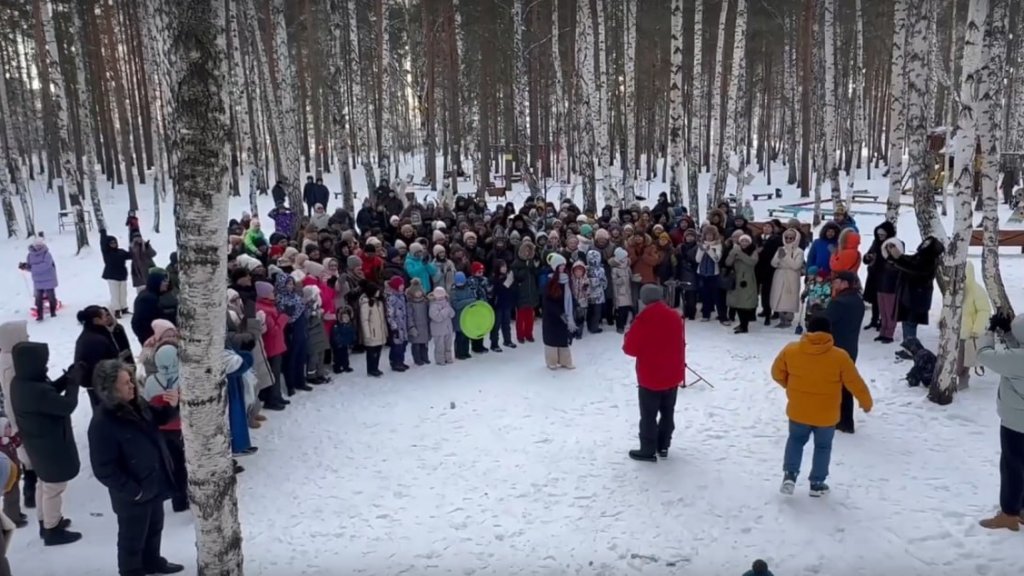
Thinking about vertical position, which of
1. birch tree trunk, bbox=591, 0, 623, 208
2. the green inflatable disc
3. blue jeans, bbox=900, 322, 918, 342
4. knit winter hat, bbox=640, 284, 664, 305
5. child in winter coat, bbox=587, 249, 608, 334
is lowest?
blue jeans, bbox=900, 322, 918, 342

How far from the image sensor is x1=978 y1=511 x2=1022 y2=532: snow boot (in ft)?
16.8

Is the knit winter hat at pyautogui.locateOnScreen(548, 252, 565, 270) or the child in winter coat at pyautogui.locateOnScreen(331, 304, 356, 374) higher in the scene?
the knit winter hat at pyautogui.locateOnScreen(548, 252, 565, 270)

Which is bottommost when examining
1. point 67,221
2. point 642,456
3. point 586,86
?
point 642,456

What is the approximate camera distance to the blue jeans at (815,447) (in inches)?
221

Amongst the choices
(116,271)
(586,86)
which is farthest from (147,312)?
(586,86)

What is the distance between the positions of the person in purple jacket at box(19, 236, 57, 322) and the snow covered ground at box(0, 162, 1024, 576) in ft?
17.7

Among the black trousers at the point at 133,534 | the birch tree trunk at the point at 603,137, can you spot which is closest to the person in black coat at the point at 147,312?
the black trousers at the point at 133,534

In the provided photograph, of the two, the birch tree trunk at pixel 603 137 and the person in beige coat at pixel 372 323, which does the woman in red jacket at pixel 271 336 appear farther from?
the birch tree trunk at pixel 603 137

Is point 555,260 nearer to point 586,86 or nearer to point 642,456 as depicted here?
point 642,456

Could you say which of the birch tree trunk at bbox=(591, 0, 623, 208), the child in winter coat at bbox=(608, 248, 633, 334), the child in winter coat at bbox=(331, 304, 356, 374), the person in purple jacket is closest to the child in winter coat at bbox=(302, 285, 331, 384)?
the child in winter coat at bbox=(331, 304, 356, 374)

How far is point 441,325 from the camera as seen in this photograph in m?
9.41

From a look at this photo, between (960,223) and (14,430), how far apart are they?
9125 millimetres

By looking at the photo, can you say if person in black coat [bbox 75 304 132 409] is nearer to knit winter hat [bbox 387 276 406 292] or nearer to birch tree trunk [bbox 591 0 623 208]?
knit winter hat [bbox 387 276 406 292]

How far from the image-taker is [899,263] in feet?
28.9
